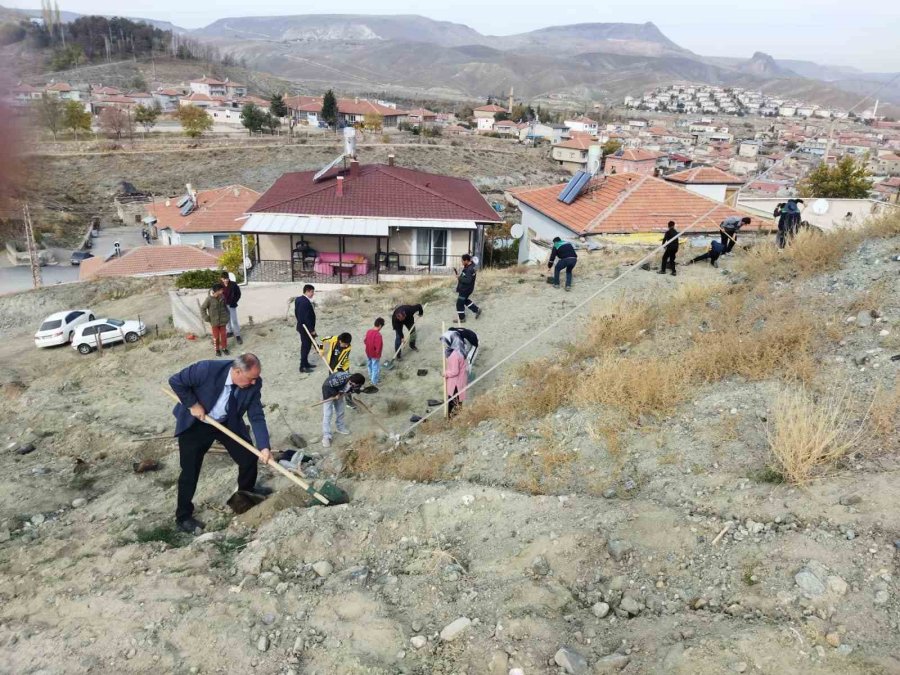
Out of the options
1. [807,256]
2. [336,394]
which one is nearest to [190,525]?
[336,394]

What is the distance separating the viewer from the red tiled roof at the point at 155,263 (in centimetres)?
3122

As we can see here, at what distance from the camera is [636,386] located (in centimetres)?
669

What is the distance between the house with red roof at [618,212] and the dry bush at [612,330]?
9.24 m

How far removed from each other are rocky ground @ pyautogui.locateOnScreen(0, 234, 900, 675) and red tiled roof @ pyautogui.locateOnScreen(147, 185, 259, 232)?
32.2 m

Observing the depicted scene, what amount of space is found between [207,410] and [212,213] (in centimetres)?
3773

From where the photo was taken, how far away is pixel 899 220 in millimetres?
9758

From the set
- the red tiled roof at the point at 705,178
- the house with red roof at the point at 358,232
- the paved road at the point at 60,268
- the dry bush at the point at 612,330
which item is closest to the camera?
the dry bush at the point at 612,330

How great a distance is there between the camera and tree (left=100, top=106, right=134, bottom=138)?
74.4 meters

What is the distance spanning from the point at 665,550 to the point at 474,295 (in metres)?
9.79

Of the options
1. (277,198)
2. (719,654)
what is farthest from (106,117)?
(719,654)

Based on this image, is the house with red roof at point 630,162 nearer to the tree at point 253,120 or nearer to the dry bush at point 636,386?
the tree at point 253,120

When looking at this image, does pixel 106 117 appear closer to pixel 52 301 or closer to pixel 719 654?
pixel 52 301

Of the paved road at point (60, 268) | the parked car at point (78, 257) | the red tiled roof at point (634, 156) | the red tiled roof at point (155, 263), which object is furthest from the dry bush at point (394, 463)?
the red tiled roof at point (634, 156)

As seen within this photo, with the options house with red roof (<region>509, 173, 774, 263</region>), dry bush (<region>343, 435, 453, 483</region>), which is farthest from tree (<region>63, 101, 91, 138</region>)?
dry bush (<region>343, 435, 453, 483</region>)
